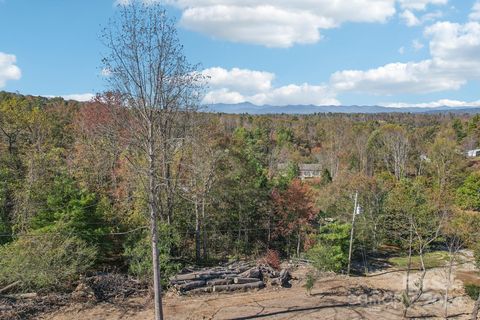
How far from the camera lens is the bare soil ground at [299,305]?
14.6 m

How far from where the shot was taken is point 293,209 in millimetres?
24609

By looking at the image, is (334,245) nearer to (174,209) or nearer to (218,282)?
(218,282)

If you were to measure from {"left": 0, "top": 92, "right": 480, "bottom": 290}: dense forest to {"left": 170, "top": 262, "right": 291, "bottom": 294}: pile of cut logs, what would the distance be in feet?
Result: 2.78

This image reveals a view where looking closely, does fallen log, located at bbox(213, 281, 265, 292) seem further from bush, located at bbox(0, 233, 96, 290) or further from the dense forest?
bush, located at bbox(0, 233, 96, 290)

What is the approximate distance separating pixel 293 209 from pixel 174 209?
7.33 metres

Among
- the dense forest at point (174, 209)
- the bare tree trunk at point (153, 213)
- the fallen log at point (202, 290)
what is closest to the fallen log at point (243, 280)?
the fallen log at point (202, 290)

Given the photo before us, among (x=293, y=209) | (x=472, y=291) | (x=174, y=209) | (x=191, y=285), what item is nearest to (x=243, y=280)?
(x=191, y=285)

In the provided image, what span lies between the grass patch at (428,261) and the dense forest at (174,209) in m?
1.04

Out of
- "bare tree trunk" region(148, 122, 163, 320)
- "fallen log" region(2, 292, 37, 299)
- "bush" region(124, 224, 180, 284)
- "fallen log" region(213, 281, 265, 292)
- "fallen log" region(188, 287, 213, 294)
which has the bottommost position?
"fallen log" region(213, 281, 265, 292)

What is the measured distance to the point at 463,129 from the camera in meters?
78.2

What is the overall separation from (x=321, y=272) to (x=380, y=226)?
470 inches

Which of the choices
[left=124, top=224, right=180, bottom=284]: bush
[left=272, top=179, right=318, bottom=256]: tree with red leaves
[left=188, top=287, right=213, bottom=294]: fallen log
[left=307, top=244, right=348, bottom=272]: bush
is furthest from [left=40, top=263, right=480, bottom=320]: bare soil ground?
[left=272, top=179, right=318, bottom=256]: tree with red leaves

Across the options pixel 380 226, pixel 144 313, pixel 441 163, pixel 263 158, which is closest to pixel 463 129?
pixel 441 163

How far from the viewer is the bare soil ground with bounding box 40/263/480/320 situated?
14.6 m
